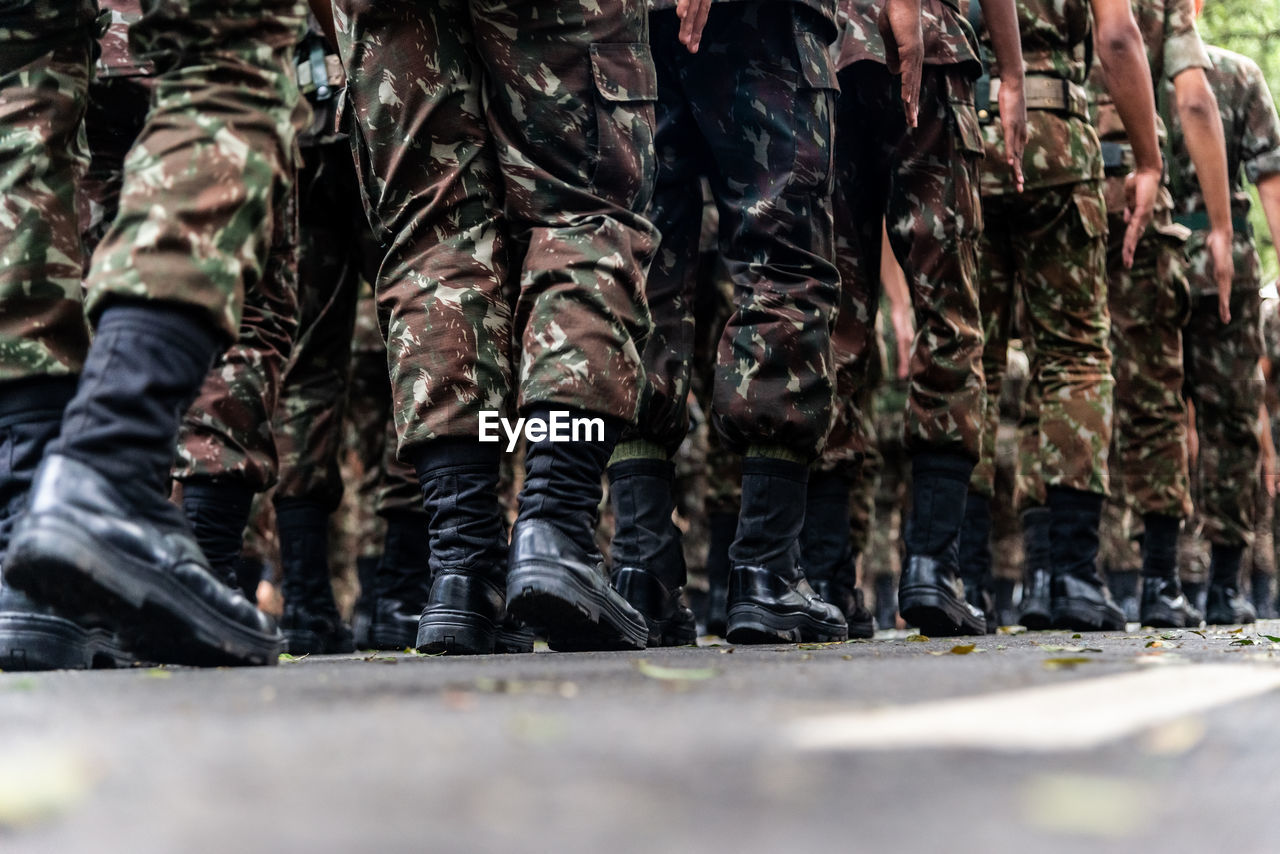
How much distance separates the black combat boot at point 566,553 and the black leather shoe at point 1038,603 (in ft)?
8.83

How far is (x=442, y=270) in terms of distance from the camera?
8.44 feet

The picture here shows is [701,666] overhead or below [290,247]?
below

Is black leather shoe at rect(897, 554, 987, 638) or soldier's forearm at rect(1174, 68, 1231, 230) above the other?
soldier's forearm at rect(1174, 68, 1231, 230)

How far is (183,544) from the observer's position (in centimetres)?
181

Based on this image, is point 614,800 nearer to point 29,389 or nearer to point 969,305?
point 29,389

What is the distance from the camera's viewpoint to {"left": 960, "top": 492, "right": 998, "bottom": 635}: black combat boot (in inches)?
187

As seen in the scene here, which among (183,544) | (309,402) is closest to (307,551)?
(309,402)

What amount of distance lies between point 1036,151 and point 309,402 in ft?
8.49

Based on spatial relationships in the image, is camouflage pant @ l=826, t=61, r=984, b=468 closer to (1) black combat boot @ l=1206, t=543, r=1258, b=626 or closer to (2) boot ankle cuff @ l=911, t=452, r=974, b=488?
(2) boot ankle cuff @ l=911, t=452, r=974, b=488

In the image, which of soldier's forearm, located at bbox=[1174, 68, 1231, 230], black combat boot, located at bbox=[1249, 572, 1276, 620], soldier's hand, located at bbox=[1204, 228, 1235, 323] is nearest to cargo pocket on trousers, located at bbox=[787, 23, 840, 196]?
soldier's forearm, located at bbox=[1174, 68, 1231, 230]

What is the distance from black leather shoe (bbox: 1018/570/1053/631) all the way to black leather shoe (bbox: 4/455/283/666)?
3.50m

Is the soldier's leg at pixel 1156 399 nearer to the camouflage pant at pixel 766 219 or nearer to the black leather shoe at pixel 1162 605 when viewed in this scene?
the black leather shoe at pixel 1162 605

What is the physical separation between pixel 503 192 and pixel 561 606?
35.7 inches

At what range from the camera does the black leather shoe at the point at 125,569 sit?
1.67 m
